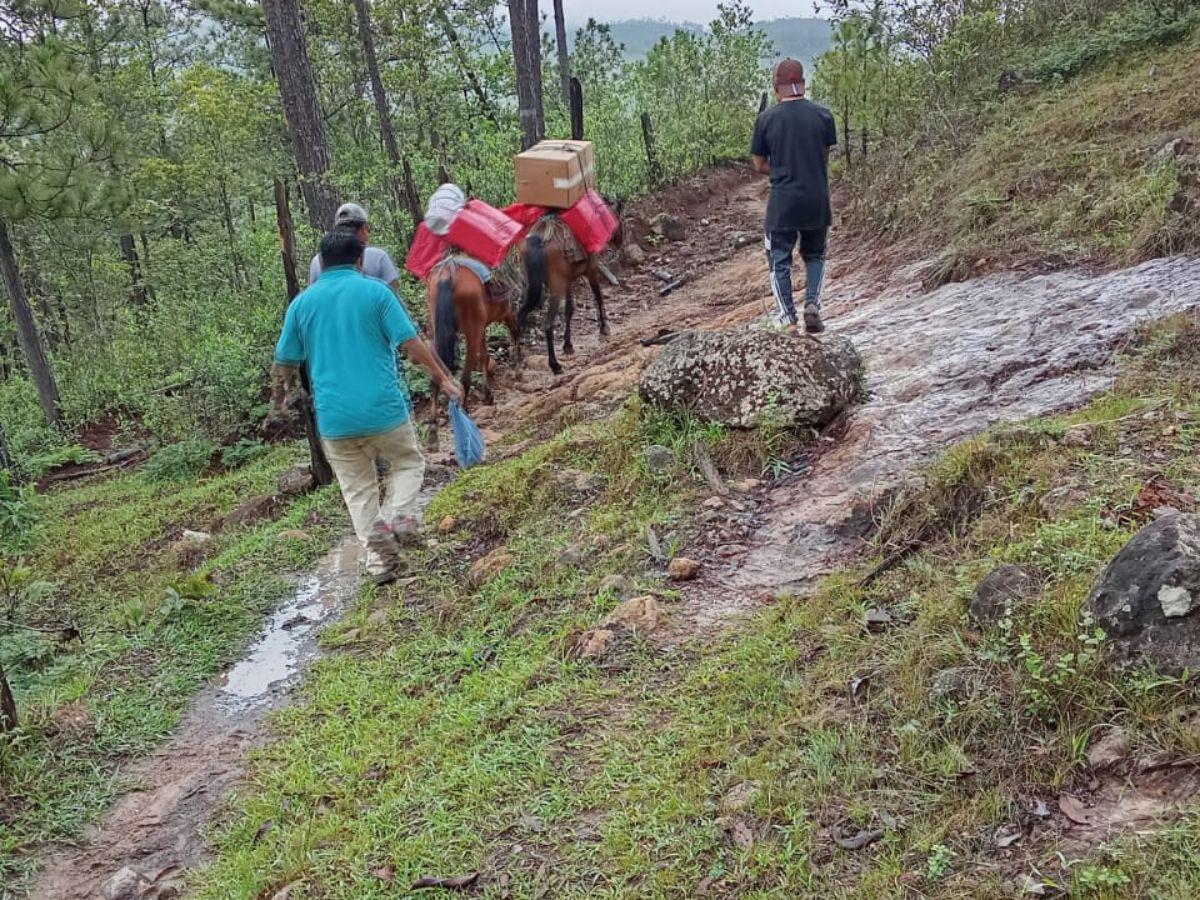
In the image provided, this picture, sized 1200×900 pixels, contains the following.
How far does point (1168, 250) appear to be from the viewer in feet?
17.7

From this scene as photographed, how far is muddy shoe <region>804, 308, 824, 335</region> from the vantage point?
21.3 feet

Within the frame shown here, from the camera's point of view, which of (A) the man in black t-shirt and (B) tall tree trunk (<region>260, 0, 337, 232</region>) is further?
(B) tall tree trunk (<region>260, 0, 337, 232</region>)

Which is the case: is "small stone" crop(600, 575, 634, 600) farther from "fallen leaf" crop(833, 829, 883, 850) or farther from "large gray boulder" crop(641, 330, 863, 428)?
"fallen leaf" crop(833, 829, 883, 850)

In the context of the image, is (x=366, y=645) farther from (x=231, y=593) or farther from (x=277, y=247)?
(x=277, y=247)

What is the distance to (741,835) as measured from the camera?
2486 millimetres

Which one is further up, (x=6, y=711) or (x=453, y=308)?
(x=453, y=308)

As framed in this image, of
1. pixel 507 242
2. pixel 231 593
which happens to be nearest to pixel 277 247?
pixel 507 242

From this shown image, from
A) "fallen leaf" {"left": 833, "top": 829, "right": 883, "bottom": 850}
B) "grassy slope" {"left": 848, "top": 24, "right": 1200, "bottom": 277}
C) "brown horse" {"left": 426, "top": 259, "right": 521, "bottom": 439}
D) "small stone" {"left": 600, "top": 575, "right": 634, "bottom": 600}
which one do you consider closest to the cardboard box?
"brown horse" {"left": 426, "top": 259, "right": 521, "bottom": 439}

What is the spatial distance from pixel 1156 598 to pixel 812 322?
4.42 metres

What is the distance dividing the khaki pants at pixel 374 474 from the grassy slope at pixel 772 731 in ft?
3.33

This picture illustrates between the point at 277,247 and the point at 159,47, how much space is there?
18.0 m

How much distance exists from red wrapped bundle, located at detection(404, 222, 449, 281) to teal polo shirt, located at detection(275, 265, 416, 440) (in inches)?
117

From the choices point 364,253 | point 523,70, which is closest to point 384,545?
point 364,253

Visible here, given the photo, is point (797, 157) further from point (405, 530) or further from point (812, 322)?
point (405, 530)
